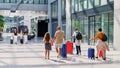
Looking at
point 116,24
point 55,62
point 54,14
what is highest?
point 54,14

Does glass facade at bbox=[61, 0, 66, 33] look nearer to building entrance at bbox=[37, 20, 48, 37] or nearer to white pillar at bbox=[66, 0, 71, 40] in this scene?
white pillar at bbox=[66, 0, 71, 40]

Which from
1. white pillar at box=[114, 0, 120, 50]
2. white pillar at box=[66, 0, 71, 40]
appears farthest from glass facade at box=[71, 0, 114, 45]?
white pillar at box=[114, 0, 120, 50]

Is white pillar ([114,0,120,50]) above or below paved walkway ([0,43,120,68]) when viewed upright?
above

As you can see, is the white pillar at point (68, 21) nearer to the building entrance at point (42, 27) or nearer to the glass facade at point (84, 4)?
the glass facade at point (84, 4)

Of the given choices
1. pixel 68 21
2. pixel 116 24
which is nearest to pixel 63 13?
pixel 68 21

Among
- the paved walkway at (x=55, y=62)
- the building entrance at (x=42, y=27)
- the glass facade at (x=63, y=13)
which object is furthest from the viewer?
the building entrance at (x=42, y=27)

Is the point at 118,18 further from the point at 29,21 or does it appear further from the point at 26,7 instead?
the point at 29,21

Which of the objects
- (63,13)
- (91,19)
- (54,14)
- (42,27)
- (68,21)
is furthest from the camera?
(42,27)

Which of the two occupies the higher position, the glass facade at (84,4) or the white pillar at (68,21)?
the glass facade at (84,4)

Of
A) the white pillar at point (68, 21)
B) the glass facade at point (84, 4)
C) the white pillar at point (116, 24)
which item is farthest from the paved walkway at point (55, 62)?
the white pillar at point (68, 21)

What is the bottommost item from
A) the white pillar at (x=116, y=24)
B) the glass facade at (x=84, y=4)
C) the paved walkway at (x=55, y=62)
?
the paved walkway at (x=55, y=62)

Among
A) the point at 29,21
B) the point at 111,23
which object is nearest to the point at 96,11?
the point at 111,23

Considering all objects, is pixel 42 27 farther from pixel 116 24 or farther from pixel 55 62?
pixel 55 62

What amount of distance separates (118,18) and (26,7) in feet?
121
